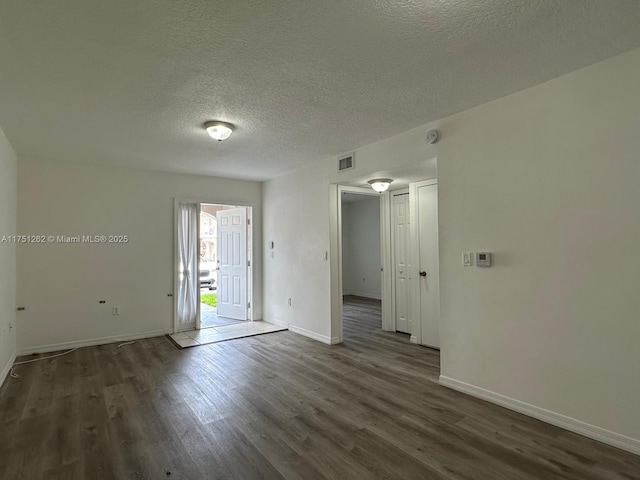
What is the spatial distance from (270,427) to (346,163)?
10.2 ft

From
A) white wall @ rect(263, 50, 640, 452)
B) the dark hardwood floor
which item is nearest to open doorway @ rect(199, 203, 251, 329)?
the dark hardwood floor

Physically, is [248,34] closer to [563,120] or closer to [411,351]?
[563,120]

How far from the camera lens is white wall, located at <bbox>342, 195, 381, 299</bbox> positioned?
28.5 feet

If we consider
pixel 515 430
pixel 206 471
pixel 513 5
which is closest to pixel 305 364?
pixel 206 471

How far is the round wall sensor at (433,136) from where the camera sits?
129 inches

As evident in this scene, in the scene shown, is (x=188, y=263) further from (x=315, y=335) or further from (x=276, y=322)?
(x=315, y=335)

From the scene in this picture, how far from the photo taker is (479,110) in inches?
117

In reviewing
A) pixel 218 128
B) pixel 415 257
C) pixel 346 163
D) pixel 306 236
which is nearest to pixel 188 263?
pixel 306 236

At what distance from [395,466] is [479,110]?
2.86 m

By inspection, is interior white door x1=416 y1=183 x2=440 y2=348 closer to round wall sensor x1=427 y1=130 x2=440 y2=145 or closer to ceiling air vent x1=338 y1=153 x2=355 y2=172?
ceiling air vent x1=338 y1=153 x2=355 y2=172

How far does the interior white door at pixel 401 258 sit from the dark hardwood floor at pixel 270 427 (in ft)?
4.12

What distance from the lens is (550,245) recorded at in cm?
255

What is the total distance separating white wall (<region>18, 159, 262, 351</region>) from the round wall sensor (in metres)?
3.80

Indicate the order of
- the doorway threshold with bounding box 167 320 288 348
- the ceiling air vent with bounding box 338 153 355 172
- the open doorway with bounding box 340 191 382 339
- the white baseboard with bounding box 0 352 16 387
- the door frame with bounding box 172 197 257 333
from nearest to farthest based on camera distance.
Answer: the white baseboard with bounding box 0 352 16 387 < the ceiling air vent with bounding box 338 153 355 172 < the doorway threshold with bounding box 167 320 288 348 < the door frame with bounding box 172 197 257 333 < the open doorway with bounding box 340 191 382 339
